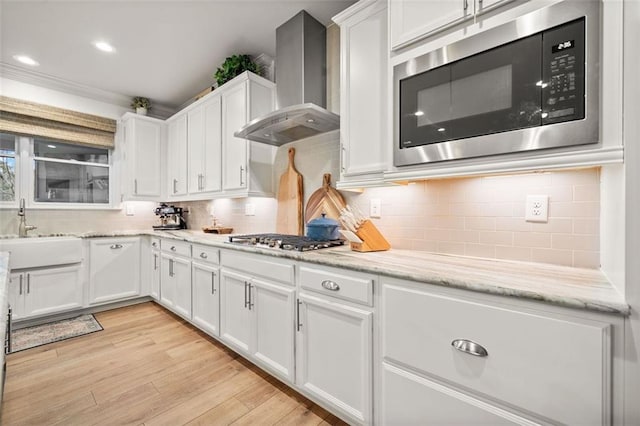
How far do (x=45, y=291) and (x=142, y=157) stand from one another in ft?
5.75

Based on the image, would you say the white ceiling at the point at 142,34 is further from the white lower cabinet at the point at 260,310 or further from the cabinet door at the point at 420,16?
the white lower cabinet at the point at 260,310

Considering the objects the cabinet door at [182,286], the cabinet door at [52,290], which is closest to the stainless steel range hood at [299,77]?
the cabinet door at [182,286]

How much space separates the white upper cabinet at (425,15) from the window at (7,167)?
161 inches

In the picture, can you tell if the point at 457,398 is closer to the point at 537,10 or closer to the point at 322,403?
the point at 322,403

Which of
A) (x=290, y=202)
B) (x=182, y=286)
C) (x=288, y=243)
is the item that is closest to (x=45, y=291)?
(x=182, y=286)

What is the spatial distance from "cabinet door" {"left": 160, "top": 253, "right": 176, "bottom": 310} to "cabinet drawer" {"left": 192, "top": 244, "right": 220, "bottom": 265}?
0.60 m

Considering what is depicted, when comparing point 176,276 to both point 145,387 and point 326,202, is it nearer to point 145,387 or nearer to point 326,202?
point 145,387

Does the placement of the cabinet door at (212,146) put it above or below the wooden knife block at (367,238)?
above

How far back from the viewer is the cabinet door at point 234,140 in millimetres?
2598

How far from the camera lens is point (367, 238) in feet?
5.68

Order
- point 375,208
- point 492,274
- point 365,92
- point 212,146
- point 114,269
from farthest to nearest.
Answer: point 114,269 → point 212,146 → point 375,208 → point 365,92 → point 492,274

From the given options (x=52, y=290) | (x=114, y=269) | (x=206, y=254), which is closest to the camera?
(x=206, y=254)

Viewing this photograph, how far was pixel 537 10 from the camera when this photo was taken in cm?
106

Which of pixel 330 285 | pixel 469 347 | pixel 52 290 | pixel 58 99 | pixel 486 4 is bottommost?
pixel 52 290
